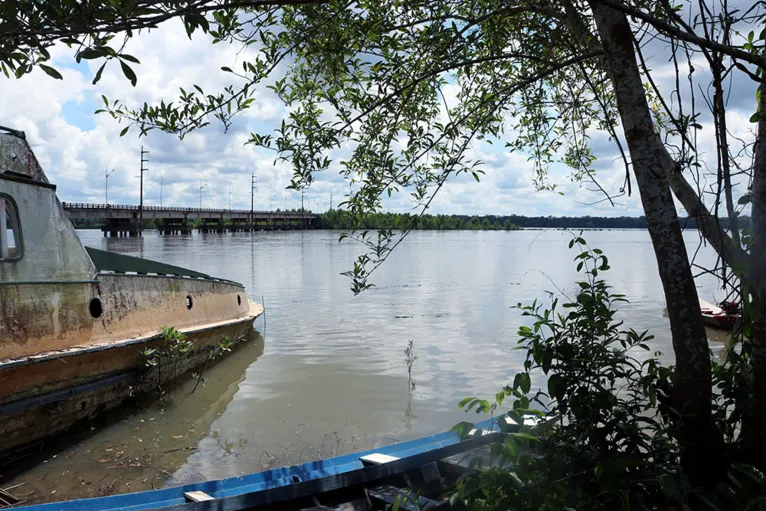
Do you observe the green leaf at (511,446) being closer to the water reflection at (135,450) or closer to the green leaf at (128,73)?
the green leaf at (128,73)

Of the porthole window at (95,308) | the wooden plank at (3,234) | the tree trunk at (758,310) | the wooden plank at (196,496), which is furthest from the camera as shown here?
Answer: the porthole window at (95,308)

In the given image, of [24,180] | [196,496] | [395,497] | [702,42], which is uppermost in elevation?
[702,42]

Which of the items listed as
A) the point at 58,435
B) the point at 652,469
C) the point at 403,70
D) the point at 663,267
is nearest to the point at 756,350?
the point at 663,267

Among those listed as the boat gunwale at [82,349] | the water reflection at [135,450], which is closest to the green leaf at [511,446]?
the water reflection at [135,450]

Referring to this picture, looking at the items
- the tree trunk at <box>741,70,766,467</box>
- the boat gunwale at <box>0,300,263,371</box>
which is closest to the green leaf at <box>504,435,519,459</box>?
the tree trunk at <box>741,70,766,467</box>

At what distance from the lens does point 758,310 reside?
3.17 m

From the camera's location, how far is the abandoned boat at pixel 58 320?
7.31m

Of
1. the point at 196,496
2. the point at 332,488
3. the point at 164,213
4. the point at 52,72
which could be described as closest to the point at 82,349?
the point at 196,496

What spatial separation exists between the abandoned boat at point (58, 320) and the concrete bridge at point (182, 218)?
61.9 metres

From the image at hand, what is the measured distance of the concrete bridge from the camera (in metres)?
73.7

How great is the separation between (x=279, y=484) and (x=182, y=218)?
96702mm

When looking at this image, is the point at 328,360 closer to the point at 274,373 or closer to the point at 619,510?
the point at 274,373

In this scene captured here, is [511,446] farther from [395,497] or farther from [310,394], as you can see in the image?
[310,394]

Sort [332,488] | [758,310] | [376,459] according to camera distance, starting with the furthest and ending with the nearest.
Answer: [376,459] → [332,488] → [758,310]
